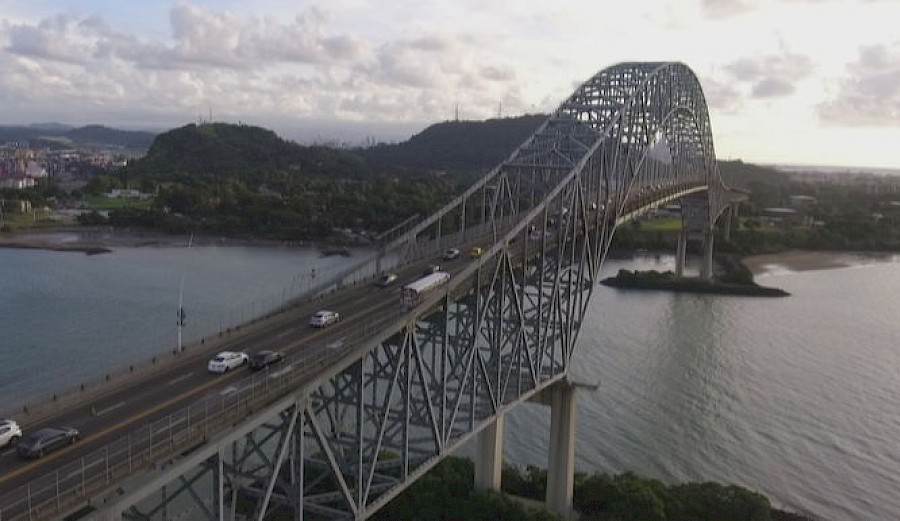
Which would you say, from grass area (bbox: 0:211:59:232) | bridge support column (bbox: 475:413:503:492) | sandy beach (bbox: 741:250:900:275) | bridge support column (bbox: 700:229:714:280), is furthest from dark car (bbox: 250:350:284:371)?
grass area (bbox: 0:211:59:232)

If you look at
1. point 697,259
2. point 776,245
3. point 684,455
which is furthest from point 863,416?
point 776,245

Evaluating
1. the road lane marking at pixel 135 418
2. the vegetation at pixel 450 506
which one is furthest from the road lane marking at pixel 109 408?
the vegetation at pixel 450 506

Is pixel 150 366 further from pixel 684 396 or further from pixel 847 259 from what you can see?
pixel 847 259

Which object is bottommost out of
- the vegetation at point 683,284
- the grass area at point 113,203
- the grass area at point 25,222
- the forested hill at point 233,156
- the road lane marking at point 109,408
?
the vegetation at point 683,284

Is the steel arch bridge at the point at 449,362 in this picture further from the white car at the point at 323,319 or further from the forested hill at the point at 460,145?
the forested hill at the point at 460,145

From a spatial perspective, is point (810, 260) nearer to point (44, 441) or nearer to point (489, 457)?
point (489, 457)

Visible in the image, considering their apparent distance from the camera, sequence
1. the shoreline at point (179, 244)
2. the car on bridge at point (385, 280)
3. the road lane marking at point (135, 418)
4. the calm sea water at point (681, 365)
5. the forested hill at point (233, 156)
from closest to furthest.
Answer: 1. the road lane marking at point (135, 418)
2. the car on bridge at point (385, 280)
3. the calm sea water at point (681, 365)
4. the shoreline at point (179, 244)
5. the forested hill at point (233, 156)

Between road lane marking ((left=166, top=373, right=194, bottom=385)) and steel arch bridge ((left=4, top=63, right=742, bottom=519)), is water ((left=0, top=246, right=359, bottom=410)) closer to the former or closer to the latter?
steel arch bridge ((left=4, top=63, right=742, bottom=519))
